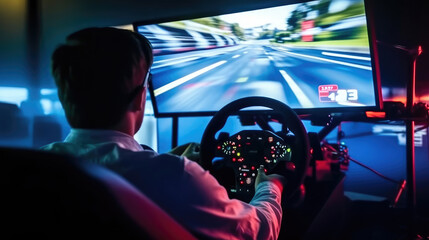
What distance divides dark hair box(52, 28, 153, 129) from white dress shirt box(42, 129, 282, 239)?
0.16 ft

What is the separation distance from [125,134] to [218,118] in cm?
47

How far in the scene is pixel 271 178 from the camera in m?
1.17

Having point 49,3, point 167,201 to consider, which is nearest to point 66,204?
point 167,201

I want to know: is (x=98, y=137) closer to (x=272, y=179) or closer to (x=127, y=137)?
(x=127, y=137)

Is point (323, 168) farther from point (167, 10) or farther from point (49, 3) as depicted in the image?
point (49, 3)

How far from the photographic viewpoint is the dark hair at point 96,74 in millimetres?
875

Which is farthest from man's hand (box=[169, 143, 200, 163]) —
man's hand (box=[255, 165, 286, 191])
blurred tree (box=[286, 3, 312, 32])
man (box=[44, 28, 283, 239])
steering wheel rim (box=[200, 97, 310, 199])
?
blurred tree (box=[286, 3, 312, 32])

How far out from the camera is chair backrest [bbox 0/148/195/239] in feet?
1.47

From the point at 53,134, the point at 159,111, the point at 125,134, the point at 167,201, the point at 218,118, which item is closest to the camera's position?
the point at 167,201

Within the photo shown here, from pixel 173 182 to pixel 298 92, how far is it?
112 cm

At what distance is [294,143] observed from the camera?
48.7 inches

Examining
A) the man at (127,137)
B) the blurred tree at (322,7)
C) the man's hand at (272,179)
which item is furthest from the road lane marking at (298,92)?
the man at (127,137)

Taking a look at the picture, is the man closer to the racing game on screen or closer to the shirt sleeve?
the shirt sleeve

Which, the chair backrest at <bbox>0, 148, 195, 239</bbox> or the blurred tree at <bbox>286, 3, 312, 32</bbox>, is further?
the blurred tree at <bbox>286, 3, 312, 32</bbox>
